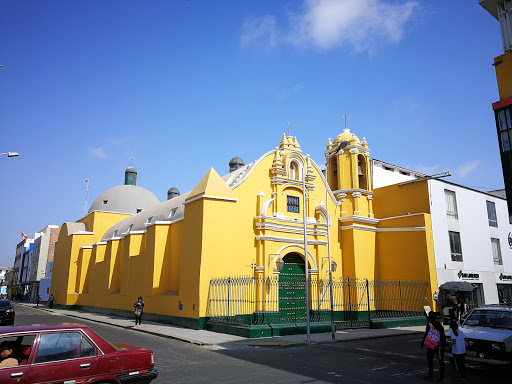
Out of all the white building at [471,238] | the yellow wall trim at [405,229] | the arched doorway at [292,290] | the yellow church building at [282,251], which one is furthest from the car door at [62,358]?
the white building at [471,238]

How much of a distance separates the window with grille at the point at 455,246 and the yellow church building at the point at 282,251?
2740 mm

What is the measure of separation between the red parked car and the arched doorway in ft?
49.1

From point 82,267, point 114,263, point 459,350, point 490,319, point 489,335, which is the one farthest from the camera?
point 82,267

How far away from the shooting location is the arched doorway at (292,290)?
2066 cm

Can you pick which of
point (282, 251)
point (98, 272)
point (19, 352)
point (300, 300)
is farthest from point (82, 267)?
point (19, 352)

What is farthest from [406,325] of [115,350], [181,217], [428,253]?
[115,350]

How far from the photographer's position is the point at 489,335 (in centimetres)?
913

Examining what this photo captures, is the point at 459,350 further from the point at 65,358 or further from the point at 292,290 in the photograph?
the point at 292,290

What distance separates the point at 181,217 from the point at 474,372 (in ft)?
53.2

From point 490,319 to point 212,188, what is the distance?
1290 cm

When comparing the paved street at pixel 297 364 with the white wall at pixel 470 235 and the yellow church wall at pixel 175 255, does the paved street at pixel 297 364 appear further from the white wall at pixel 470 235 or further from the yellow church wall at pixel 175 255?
the white wall at pixel 470 235

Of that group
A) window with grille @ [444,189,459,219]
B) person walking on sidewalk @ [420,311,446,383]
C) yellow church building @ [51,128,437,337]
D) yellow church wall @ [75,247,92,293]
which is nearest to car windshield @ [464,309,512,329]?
person walking on sidewalk @ [420,311,446,383]

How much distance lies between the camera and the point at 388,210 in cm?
2633

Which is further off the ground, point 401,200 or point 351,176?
point 351,176
